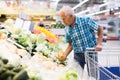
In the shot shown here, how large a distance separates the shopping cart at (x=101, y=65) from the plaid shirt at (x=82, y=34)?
1.60ft

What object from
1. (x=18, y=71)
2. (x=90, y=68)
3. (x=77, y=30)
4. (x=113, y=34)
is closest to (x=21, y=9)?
(x=77, y=30)

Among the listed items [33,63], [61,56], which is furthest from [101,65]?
[61,56]

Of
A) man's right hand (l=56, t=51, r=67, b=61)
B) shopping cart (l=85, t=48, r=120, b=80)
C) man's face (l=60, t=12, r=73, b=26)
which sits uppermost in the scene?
man's face (l=60, t=12, r=73, b=26)

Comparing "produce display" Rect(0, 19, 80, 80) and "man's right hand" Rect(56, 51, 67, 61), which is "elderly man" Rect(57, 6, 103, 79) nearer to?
"man's right hand" Rect(56, 51, 67, 61)

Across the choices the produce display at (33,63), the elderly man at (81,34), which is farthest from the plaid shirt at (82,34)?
the produce display at (33,63)

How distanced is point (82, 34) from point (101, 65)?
1.20 metres

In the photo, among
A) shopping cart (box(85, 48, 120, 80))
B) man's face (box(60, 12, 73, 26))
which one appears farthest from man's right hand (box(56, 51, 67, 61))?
shopping cart (box(85, 48, 120, 80))

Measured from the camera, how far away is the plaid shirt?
3.60 metres

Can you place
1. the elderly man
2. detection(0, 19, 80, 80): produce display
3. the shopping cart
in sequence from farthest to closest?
the elderly man < the shopping cart < detection(0, 19, 80, 80): produce display

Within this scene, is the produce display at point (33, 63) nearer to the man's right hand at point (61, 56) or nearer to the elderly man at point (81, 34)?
the man's right hand at point (61, 56)

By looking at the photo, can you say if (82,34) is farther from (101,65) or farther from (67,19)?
(101,65)

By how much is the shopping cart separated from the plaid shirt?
19.2 inches

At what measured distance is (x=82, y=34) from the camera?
3613mm

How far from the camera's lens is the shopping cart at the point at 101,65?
2.32m
